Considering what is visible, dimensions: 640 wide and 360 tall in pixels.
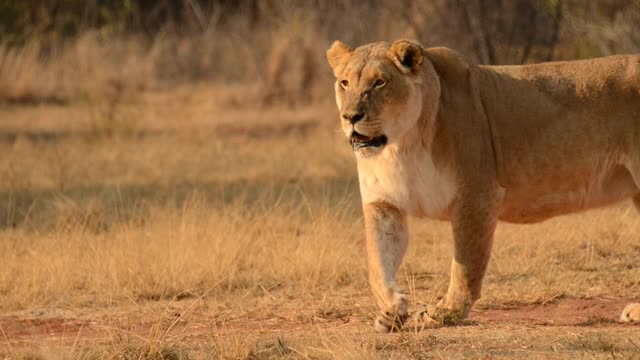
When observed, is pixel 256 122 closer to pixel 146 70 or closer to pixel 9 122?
pixel 9 122

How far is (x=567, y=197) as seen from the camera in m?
6.25

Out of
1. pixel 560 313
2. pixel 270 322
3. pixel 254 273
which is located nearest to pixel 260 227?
pixel 254 273

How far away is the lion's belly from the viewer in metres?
6.20

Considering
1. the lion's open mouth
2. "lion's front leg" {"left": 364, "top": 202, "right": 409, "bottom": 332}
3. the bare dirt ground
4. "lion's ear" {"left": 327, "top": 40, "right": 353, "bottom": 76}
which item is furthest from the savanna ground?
the lion's open mouth

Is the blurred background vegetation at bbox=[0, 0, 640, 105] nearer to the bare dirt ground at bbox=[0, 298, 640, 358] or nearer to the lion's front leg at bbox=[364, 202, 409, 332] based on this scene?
the bare dirt ground at bbox=[0, 298, 640, 358]

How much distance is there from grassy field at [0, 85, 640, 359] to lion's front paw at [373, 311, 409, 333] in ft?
0.37

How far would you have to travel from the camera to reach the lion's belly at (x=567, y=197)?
6.20 metres

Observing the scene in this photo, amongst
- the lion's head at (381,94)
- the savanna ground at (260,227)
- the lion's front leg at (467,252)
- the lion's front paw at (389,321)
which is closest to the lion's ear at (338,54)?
the lion's head at (381,94)

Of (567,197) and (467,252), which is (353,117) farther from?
(567,197)

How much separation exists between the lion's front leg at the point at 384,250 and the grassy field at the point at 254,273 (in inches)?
6.8

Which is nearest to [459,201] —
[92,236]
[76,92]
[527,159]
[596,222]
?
[527,159]

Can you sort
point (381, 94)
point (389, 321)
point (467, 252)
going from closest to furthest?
point (381, 94)
point (389, 321)
point (467, 252)

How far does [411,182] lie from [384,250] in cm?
33

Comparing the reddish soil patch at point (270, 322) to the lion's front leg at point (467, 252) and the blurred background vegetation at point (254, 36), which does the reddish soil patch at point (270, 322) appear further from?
the blurred background vegetation at point (254, 36)
